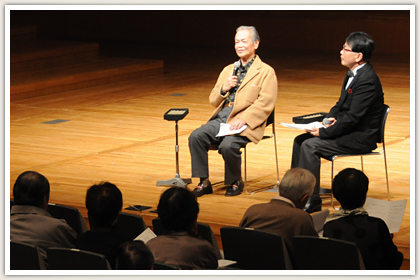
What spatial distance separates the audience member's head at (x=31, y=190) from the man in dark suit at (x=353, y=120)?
182 cm

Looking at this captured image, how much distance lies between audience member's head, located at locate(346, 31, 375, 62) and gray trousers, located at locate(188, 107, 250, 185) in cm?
91

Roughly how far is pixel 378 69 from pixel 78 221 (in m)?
8.69

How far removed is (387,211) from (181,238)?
3.94ft

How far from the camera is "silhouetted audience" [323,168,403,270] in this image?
2.84 m

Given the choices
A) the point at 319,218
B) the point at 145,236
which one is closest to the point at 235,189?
the point at 319,218

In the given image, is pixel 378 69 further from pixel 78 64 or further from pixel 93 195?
pixel 93 195

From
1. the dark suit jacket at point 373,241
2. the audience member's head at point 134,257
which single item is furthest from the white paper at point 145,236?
the dark suit jacket at point 373,241

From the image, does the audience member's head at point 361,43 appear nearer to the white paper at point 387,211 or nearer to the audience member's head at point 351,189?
the white paper at point 387,211

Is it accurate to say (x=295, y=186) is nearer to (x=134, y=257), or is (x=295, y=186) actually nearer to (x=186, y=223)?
(x=186, y=223)

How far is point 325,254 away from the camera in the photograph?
2742 millimetres

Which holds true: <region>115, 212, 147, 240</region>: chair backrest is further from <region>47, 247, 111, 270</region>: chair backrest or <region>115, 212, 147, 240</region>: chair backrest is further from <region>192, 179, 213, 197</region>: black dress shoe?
<region>192, 179, 213, 197</region>: black dress shoe

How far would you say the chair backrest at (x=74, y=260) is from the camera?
8.13 feet

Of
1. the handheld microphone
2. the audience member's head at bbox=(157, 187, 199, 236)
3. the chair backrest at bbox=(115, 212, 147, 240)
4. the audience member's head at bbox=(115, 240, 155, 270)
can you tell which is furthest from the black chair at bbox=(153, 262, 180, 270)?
the handheld microphone

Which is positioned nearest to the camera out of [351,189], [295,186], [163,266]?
[163,266]
